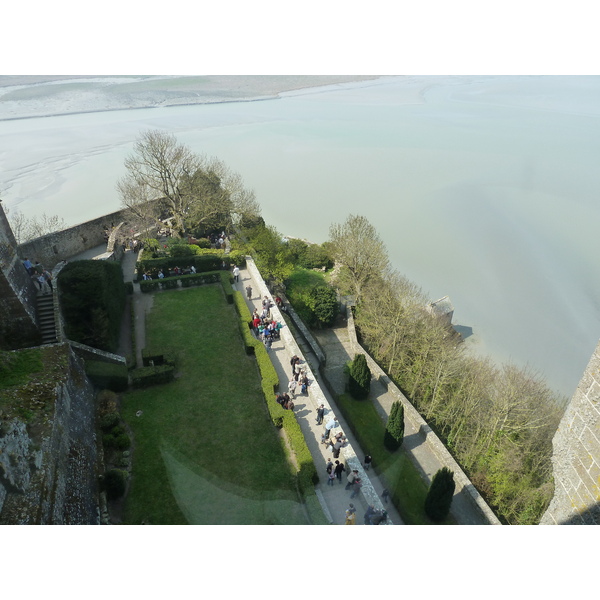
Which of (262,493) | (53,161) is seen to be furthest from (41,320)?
(53,161)

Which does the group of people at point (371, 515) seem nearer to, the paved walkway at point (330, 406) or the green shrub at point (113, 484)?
the paved walkway at point (330, 406)

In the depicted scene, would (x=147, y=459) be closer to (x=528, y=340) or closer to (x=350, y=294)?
(x=350, y=294)

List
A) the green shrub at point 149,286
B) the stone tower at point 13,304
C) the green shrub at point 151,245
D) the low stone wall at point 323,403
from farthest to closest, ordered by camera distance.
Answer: the green shrub at point 151,245
the green shrub at point 149,286
the stone tower at point 13,304
the low stone wall at point 323,403

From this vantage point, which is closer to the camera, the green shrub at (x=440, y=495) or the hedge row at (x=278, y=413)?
the hedge row at (x=278, y=413)

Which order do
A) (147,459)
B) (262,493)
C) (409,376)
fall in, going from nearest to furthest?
1. (262,493)
2. (147,459)
3. (409,376)

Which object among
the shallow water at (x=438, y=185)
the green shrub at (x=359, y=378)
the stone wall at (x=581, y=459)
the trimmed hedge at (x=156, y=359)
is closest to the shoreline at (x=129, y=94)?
the shallow water at (x=438, y=185)

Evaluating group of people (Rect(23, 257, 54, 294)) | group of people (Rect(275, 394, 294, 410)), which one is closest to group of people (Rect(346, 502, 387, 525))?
group of people (Rect(275, 394, 294, 410))

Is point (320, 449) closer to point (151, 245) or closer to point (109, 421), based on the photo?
point (109, 421)
